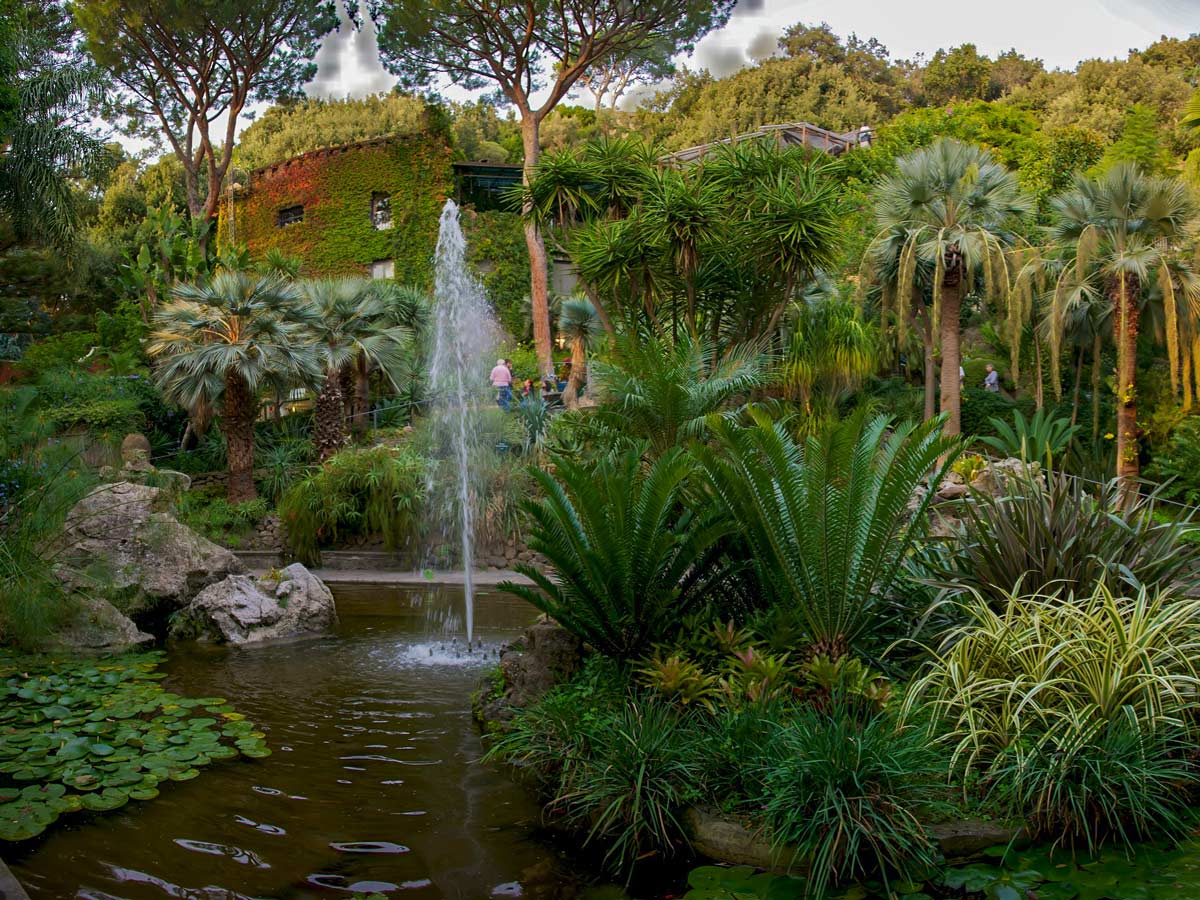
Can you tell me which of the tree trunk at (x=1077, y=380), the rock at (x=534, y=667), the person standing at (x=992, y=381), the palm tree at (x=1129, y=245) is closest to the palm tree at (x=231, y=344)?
the rock at (x=534, y=667)

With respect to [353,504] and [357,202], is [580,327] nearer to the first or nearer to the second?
[353,504]

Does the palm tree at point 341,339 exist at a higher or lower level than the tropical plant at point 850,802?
higher

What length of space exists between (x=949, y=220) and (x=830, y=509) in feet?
44.5

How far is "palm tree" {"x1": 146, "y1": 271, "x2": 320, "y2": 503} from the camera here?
15.5m

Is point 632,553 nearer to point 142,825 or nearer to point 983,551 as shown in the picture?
point 983,551

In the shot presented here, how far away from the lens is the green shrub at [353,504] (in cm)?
1504

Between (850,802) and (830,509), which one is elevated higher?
(830,509)

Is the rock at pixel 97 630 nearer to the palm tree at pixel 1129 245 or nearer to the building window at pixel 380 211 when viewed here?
the palm tree at pixel 1129 245

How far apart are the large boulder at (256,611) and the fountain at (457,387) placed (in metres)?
1.66

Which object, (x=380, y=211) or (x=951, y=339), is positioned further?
(x=380, y=211)

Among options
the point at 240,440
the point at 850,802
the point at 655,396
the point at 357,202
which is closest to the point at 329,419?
the point at 240,440

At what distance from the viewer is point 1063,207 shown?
17969 millimetres

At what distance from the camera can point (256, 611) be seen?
9555mm

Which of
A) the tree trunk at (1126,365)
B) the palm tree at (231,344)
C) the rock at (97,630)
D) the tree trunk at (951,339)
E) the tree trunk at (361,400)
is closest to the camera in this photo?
the rock at (97,630)
